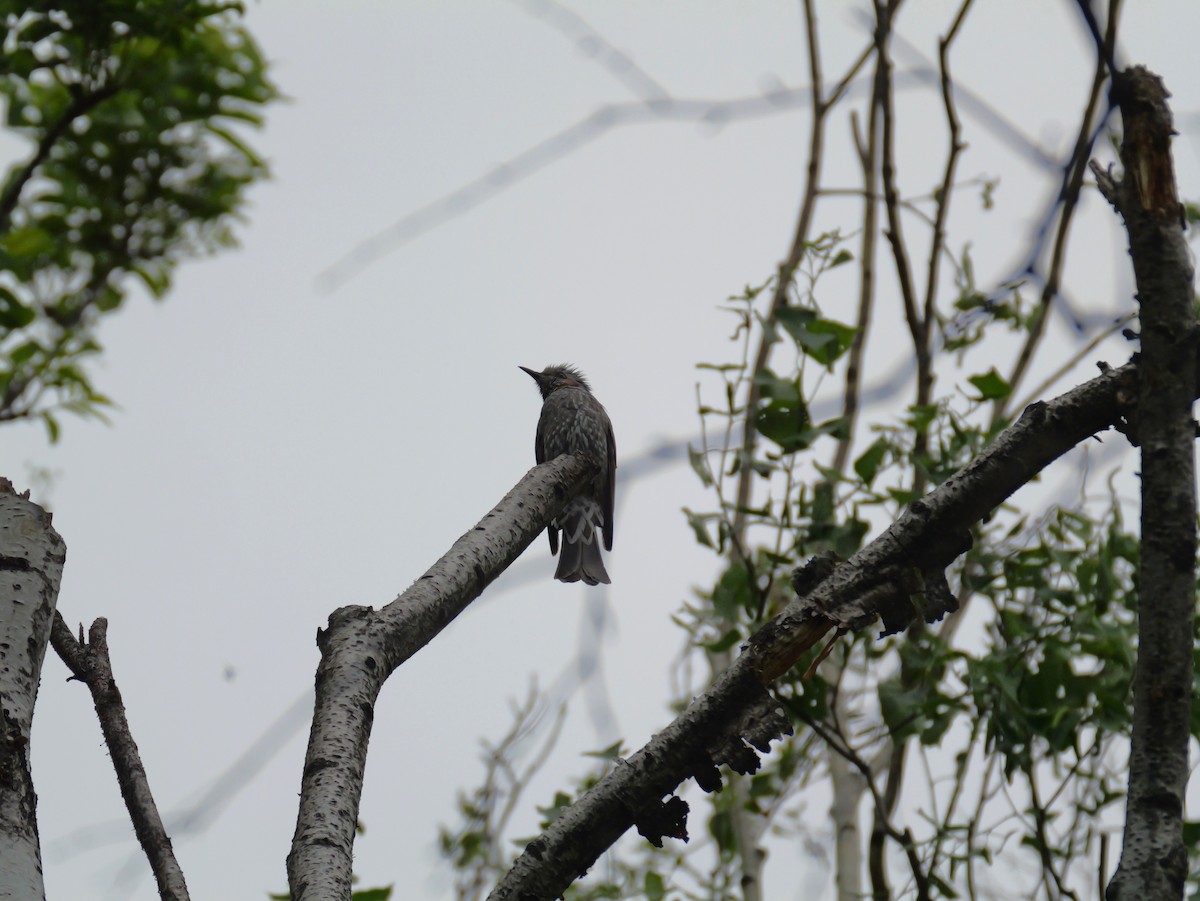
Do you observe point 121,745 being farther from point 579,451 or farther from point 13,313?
point 579,451

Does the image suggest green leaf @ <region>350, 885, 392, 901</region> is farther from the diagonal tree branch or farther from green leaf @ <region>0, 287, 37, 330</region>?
green leaf @ <region>0, 287, 37, 330</region>

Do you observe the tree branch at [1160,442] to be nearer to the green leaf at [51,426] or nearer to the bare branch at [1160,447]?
the bare branch at [1160,447]

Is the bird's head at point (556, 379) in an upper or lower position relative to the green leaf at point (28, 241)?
upper

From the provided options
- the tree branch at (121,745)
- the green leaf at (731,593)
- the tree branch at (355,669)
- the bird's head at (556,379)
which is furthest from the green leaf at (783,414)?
the bird's head at (556,379)

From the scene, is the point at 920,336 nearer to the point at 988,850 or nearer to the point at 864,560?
the point at 988,850

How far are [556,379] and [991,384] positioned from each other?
383 centimetres

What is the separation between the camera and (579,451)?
5328 millimetres

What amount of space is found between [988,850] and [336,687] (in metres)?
2.07

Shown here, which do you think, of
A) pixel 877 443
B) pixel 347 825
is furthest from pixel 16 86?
pixel 347 825

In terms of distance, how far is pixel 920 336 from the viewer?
3.96m

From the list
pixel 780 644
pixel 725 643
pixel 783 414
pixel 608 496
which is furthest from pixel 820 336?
pixel 608 496

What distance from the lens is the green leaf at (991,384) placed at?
10.6 ft

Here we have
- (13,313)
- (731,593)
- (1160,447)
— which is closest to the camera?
(1160,447)

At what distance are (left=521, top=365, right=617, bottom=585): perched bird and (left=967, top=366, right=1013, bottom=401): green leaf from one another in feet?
6.10
